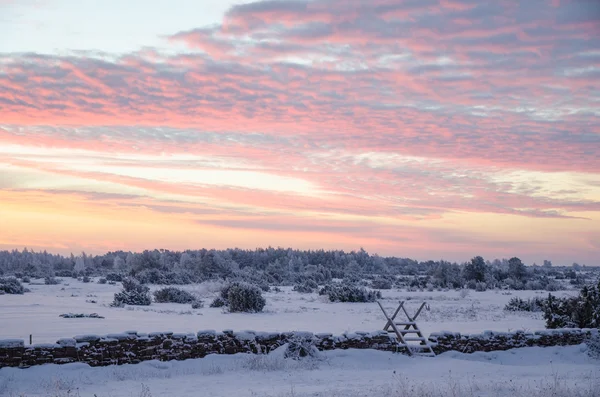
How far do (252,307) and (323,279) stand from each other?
38593 millimetres

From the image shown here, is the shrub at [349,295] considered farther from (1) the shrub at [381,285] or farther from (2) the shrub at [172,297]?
(1) the shrub at [381,285]

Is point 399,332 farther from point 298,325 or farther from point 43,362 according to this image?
point 43,362

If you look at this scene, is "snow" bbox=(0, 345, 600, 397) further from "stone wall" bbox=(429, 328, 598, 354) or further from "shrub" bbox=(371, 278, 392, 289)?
"shrub" bbox=(371, 278, 392, 289)

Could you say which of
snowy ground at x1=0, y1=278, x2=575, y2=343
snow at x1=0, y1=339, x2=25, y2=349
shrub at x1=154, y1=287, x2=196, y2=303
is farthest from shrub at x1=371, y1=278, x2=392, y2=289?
snow at x1=0, y1=339, x2=25, y2=349

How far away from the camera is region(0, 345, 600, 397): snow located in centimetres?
1308

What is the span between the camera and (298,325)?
945 inches

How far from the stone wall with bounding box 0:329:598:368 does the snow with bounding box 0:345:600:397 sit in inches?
9.6

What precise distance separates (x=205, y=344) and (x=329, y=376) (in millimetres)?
3563

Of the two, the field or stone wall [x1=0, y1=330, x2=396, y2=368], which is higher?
stone wall [x1=0, y1=330, x2=396, y2=368]

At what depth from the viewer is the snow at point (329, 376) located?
13.1 meters

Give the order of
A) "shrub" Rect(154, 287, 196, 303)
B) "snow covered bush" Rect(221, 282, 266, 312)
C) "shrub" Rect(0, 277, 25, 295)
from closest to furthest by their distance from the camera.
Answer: "snow covered bush" Rect(221, 282, 266, 312) < "shrub" Rect(154, 287, 196, 303) < "shrub" Rect(0, 277, 25, 295)

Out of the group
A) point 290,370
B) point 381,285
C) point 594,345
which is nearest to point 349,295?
point 594,345

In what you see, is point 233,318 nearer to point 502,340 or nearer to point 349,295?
point 502,340

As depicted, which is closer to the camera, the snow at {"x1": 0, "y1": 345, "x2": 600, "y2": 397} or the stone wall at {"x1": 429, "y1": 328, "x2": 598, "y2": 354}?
the snow at {"x1": 0, "y1": 345, "x2": 600, "y2": 397}
